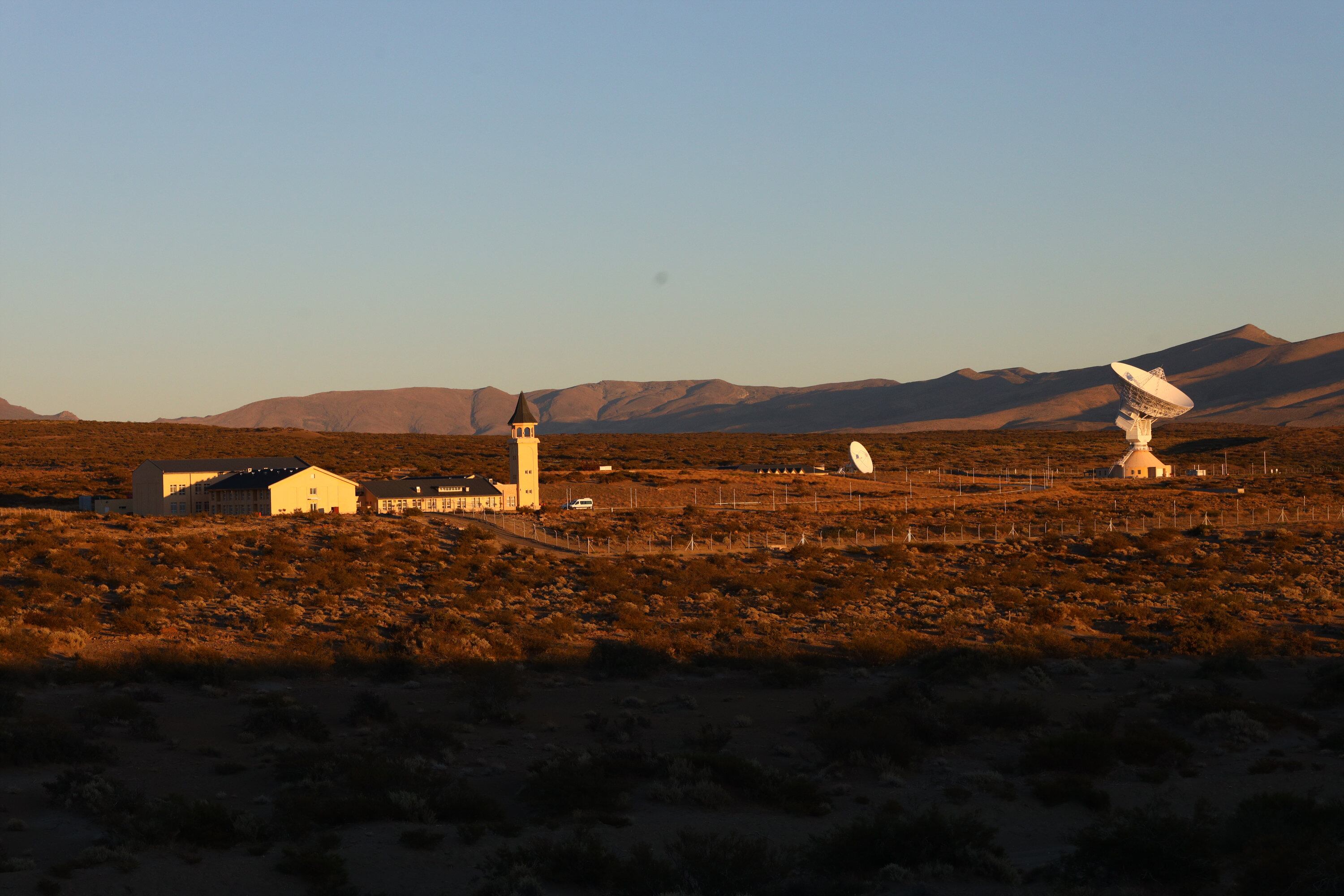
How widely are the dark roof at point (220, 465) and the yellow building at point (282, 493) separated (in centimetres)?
149

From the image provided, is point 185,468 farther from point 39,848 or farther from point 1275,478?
point 1275,478

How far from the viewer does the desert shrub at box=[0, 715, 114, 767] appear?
19406mm

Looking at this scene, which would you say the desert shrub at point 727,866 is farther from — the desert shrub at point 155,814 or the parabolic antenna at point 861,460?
the parabolic antenna at point 861,460

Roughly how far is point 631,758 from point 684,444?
139 meters

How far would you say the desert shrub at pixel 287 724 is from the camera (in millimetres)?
22031

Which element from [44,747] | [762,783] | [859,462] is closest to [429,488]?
[859,462]

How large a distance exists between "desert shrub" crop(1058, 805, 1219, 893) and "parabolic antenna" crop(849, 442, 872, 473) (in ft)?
257

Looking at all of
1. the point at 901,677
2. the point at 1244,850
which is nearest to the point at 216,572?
the point at 901,677

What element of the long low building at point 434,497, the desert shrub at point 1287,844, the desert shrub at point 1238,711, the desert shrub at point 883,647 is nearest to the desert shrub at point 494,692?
the desert shrub at point 883,647

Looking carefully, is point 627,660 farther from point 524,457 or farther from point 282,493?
point 524,457

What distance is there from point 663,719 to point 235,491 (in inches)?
1745

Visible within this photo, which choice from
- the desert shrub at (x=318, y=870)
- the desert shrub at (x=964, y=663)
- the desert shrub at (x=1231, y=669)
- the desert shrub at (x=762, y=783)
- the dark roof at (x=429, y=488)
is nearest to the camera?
the desert shrub at (x=318, y=870)

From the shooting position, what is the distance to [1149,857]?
14.6 m

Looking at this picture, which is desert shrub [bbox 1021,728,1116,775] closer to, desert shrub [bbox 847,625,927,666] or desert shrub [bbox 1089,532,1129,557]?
desert shrub [bbox 847,625,927,666]
